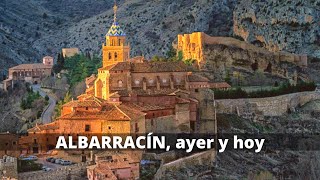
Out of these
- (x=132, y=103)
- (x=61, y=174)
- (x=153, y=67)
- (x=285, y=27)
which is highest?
(x=285, y=27)

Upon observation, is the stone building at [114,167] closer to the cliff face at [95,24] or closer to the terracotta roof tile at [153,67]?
the terracotta roof tile at [153,67]

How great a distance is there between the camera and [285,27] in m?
95.6

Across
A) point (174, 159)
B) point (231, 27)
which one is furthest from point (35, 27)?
point (174, 159)

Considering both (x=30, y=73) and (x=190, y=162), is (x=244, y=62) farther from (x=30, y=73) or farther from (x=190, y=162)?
(x=30, y=73)

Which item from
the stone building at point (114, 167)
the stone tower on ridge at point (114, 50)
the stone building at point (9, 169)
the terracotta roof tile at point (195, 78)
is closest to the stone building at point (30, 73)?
the stone tower on ridge at point (114, 50)

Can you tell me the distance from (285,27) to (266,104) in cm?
2252

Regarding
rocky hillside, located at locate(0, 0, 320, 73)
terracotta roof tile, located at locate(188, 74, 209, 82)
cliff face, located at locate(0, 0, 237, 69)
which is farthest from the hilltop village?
cliff face, located at locate(0, 0, 237, 69)

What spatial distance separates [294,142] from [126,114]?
2357 cm

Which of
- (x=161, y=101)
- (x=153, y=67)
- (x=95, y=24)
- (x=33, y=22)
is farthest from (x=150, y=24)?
(x=161, y=101)

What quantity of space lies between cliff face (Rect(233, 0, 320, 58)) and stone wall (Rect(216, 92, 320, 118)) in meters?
14.4

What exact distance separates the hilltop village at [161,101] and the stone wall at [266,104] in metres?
0.09

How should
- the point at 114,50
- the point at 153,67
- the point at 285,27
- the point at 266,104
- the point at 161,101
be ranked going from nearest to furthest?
the point at 161,101 < the point at 153,67 < the point at 114,50 < the point at 266,104 < the point at 285,27

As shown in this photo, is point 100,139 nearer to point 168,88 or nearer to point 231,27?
point 168,88

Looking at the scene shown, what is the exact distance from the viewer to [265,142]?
69062 mm
